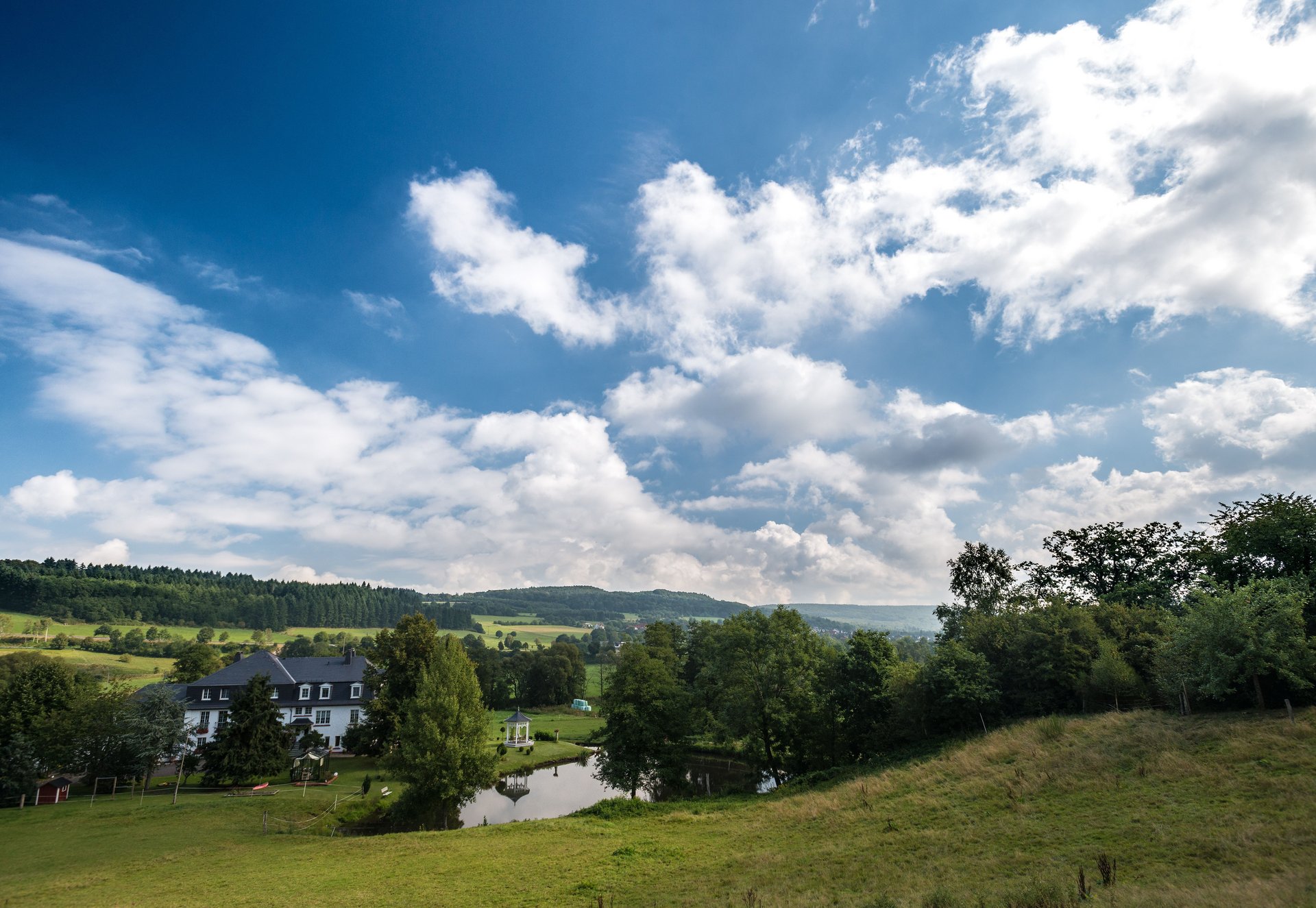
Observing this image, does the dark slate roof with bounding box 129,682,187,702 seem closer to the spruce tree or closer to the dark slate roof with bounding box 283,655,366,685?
the spruce tree

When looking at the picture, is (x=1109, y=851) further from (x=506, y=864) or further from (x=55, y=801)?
(x=55, y=801)

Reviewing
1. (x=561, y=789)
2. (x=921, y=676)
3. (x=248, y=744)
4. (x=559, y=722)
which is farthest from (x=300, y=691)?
(x=921, y=676)

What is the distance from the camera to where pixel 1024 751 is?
2688cm

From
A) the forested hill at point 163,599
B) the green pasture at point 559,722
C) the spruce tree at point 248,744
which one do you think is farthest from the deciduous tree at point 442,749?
the forested hill at point 163,599

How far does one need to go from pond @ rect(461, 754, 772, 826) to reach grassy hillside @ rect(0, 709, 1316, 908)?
36.5ft

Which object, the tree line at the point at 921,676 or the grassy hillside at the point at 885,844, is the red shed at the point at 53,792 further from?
the tree line at the point at 921,676

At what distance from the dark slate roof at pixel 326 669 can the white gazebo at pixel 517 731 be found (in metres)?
17.1

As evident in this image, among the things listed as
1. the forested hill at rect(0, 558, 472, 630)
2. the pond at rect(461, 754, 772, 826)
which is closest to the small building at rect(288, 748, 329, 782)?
the pond at rect(461, 754, 772, 826)

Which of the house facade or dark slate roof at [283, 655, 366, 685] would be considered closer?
the house facade

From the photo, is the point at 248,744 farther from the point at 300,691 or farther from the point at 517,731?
the point at 517,731

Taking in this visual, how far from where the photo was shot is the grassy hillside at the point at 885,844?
14914mm

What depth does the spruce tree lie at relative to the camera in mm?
42062

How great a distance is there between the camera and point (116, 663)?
99.4 m

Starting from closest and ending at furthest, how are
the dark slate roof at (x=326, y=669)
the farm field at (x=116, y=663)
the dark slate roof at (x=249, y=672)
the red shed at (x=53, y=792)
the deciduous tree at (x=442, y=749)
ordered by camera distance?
the deciduous tree at (x=442, y=749), the red shed at (x=53, y=792), the dark slate roof at (x=249, y=672), the dark slate roof at (x=326, y=669), the farm field at (x=116, y=663)
